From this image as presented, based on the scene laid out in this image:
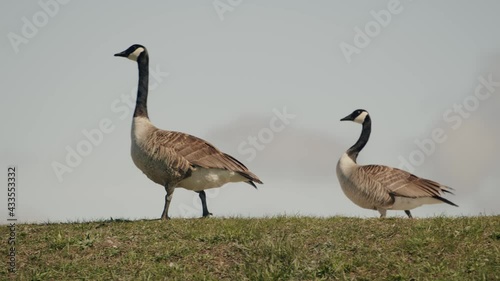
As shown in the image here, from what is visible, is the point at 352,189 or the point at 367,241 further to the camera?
the point at 352,189

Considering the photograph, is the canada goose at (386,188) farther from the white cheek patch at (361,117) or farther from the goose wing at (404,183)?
the white cheek patch at (361,117)

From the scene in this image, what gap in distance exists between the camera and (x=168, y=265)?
13789mm

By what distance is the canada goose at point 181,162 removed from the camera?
60.6ft

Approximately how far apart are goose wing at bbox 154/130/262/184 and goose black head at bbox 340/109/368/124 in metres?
6.57

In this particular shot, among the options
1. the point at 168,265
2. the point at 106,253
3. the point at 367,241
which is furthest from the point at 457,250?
the point at 106,253

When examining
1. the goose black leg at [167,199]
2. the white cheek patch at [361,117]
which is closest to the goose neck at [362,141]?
the white cheek patch at [361,117]

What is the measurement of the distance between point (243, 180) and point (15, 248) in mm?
6728

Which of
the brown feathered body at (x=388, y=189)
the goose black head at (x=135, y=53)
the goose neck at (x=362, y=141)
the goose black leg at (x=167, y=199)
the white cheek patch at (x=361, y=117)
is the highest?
the goose black head at (x=135, y=53)

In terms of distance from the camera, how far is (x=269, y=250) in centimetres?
1362

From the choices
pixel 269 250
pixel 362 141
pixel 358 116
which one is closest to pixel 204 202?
pixel 269 250

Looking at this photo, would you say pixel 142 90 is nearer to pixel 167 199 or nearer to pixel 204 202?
pixel 167 199

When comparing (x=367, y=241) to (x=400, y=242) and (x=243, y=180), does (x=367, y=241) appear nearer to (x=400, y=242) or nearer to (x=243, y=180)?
(x=400, y=242)

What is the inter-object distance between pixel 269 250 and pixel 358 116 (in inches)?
451

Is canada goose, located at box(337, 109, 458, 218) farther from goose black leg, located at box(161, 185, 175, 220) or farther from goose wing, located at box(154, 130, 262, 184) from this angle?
goose black leg, located at box(161, 185, 175, 220)
